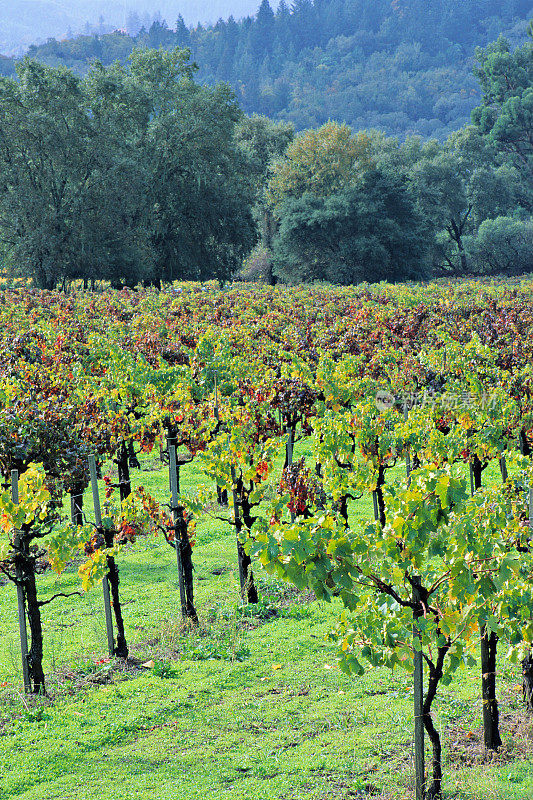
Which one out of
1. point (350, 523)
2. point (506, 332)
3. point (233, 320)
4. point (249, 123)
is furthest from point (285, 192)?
point (350, 523)

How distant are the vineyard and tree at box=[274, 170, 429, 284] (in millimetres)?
42664

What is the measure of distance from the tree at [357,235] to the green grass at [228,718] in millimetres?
50500

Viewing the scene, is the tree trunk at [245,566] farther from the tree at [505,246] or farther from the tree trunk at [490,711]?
the tree at [505,246]

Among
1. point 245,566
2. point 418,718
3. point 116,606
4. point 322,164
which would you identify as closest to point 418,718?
point 418,718

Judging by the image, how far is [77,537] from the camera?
829 centimetres

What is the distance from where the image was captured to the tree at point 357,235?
58.0 metres

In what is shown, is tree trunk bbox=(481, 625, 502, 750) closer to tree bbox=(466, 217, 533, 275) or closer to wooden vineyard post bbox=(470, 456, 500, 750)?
wooden vineyard post bbox=(470, 456, 500, 750)

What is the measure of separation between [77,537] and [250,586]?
256 centimetres

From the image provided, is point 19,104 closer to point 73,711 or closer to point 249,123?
point 249,123

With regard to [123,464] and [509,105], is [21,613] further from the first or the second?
[509,105]

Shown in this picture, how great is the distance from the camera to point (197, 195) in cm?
5531

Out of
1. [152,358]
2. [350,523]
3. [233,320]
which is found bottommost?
[350,523]

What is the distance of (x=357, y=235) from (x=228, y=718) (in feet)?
178

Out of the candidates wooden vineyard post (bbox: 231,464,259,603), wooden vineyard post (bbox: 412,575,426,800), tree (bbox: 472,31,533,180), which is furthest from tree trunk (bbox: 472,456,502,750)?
tree (bbox: 472,31,533,180)
